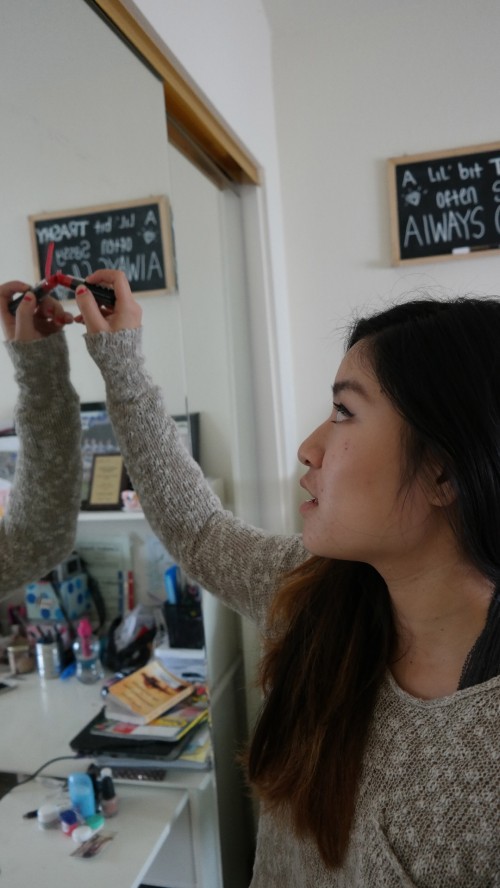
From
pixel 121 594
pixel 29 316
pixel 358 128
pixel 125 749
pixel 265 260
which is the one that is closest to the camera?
pixel 29 316

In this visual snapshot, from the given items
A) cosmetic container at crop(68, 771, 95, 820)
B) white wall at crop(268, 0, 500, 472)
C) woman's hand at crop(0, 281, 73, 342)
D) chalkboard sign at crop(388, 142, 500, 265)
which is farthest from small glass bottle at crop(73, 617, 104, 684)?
chalkboard sign at crop(388, 142, 500, 265)

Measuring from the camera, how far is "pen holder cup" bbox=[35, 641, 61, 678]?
98cm

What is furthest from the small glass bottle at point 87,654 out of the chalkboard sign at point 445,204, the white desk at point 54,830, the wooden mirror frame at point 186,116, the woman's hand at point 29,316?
the chalkboard sign at point 445,204

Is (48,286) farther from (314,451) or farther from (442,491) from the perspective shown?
(442,491)

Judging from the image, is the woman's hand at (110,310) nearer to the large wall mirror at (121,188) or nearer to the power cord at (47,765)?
the large wall mirror at (121,188)

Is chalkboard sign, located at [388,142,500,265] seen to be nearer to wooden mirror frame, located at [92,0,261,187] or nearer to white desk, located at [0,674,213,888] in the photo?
wooden mirror frame, located at [92,0,261,187]

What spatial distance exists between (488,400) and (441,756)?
378 millimetres

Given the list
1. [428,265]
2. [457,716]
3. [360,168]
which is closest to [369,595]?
[457,716]

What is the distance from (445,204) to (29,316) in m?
1.53

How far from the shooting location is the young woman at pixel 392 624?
65 cm

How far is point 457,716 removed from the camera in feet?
2.17

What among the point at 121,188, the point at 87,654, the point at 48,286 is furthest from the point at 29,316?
the point at 87,654

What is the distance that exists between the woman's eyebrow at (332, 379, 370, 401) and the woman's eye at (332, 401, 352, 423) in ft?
0.05

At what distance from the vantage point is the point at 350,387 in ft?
2.39
